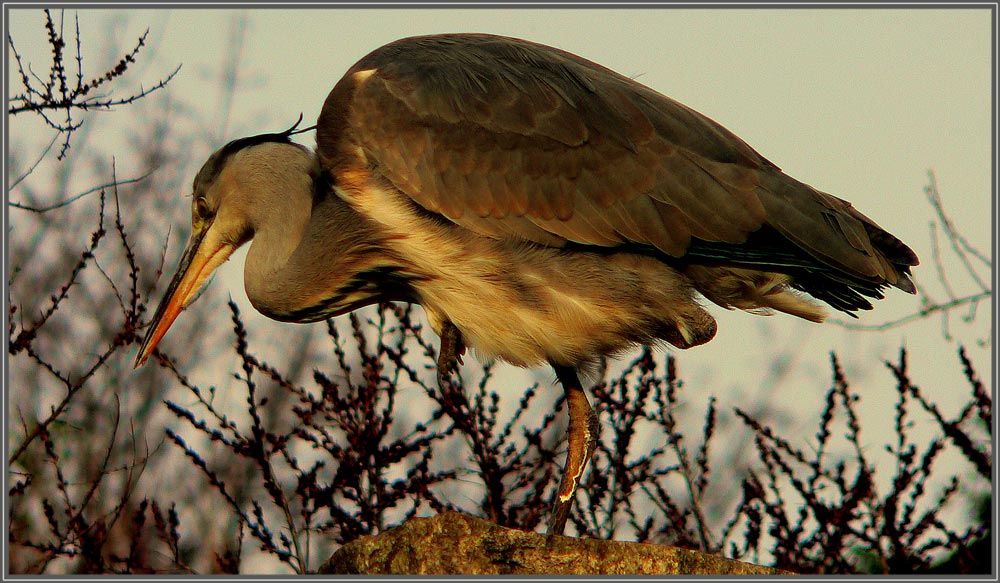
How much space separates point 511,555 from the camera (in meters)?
3.69

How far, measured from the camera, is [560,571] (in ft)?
12.1

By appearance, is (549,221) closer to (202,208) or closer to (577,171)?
(577,171)

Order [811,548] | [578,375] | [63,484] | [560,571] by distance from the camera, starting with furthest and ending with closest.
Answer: [578,375] < [811,548] < [63,484] < [560,571]

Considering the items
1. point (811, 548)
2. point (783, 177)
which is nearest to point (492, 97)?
point (783, 177)

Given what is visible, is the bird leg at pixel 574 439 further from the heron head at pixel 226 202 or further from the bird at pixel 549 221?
the heron head at pixel 226 202

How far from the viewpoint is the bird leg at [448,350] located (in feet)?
16.9

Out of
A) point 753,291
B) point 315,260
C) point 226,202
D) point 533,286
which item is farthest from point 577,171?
point 226,202

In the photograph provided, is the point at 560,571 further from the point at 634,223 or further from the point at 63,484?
the point at 63,484

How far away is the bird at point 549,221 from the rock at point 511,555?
1088 millimetres

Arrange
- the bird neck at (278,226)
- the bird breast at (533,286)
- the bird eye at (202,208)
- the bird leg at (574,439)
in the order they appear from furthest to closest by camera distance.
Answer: the bird eye at (202,208) → the bird neck at (278,226) → the bird leg at (574,439) → the bird breast at (533,286)

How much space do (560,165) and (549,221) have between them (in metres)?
0.25

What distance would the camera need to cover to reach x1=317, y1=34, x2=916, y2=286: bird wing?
477cm

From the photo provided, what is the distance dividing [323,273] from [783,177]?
205cm

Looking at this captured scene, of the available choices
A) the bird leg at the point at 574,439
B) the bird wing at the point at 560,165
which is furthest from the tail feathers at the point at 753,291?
the bird leg at the point at 574,439
